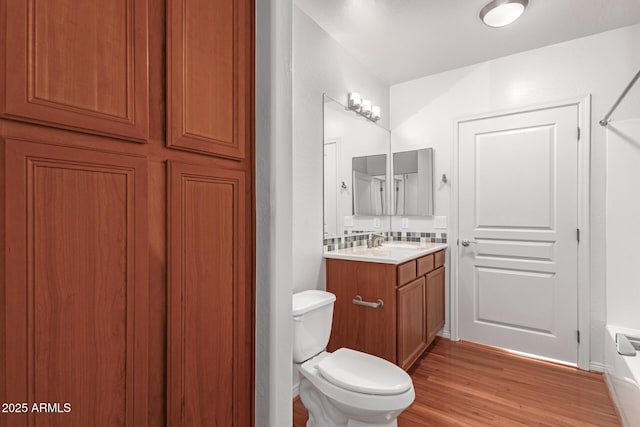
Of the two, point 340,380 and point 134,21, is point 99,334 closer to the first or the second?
point 134,21

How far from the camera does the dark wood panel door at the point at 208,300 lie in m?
0.79

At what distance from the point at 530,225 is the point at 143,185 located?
2.77 metres

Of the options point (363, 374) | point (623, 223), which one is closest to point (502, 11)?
point (623, 223)

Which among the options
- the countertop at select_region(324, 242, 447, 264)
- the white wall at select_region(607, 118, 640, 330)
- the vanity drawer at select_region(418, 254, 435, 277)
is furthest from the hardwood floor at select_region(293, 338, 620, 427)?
the countertop at select_region(324, 242, 447, 264)

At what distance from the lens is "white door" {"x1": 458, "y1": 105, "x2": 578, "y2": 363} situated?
2443 millimetres

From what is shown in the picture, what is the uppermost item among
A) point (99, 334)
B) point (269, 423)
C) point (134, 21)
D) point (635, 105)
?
point (635, 105)

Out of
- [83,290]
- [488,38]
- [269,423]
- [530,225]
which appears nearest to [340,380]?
[269,423]

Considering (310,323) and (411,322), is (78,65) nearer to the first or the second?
(310,323)

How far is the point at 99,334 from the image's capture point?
0.67 meters

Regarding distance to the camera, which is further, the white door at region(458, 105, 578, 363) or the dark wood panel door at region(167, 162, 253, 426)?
the white door at region(458, 105, 578, 363)

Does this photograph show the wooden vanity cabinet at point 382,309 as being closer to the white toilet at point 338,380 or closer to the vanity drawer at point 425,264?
the vanity drawer at point 425,264

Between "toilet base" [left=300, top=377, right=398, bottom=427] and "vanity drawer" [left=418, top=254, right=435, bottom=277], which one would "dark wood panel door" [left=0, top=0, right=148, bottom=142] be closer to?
Result: "toilet base" [left=300, top=377, right=398, bottom=427]

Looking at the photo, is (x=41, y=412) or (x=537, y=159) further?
(x=537, y=159)

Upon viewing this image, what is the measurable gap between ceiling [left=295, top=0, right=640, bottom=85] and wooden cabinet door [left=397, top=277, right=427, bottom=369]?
1741 mm
